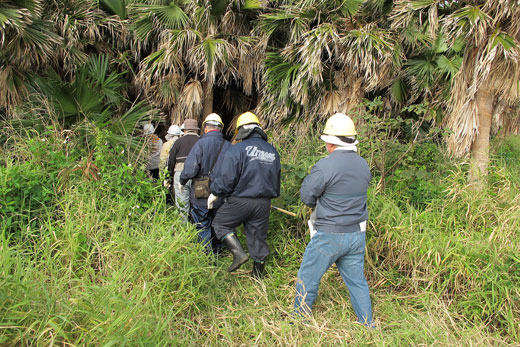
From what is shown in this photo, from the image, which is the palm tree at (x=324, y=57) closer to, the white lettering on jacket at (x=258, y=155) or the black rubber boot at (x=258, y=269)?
the white lettering on jacket at (x=258, y=155)

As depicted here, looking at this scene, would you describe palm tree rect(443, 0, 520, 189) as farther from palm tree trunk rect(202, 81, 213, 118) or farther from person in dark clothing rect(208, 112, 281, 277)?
palm tree trunk rect(202, 81, 213, 118)

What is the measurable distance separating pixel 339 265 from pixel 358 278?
0.19 m

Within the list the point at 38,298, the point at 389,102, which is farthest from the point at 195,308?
the point at 389,102

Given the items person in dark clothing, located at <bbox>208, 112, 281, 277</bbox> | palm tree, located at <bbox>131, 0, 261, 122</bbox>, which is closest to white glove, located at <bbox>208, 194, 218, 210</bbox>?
person in dark clothing, located at <bbox>208, 112, 281, 277</bbox>

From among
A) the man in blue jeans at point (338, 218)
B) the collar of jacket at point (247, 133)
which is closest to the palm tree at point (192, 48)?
the collar of jacket at point (247, 133)

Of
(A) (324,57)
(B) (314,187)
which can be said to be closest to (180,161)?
(B) (314,187)

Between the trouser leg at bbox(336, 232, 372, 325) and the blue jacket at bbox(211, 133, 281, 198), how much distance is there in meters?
1.11

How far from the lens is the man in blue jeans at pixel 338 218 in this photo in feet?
10.5

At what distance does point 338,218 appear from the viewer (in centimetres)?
320

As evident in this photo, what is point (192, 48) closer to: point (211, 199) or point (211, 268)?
point (211, 199)

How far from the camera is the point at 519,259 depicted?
3.44 m

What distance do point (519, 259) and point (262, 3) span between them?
6.28 meters

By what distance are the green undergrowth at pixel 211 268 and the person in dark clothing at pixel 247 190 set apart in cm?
31

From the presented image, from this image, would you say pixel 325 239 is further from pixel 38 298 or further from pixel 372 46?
pixel 372 46
